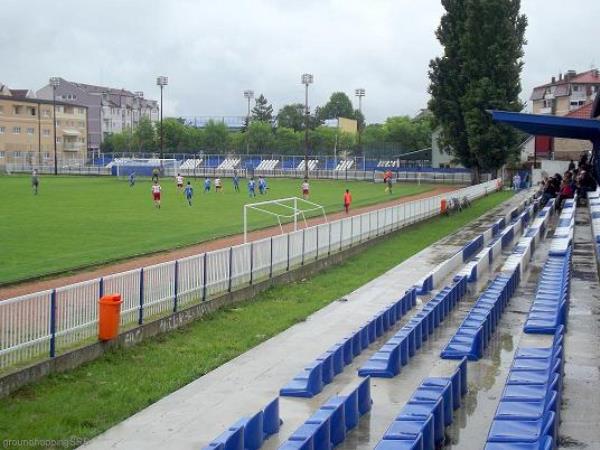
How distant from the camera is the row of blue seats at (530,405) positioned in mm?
8500

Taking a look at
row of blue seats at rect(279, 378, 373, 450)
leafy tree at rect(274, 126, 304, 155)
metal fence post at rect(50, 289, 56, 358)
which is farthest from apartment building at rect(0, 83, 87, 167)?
Answer: row of blue seats at rect(279, 378, 373, 450)

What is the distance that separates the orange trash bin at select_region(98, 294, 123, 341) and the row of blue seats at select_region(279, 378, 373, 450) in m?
4.81

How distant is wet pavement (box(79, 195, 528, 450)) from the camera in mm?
10367

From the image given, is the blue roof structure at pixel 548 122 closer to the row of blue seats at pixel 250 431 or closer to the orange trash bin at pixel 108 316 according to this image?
the orange trash bin at pixel 108 316

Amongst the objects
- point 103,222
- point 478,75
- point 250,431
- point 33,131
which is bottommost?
point 250,431

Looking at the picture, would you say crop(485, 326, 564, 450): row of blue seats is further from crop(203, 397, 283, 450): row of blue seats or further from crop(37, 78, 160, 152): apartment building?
crop(37, 78, 160, 152): apartment building

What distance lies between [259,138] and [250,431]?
117490 millimetres

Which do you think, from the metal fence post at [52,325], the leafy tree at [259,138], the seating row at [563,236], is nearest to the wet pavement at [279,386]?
the metal fence post at [52,325]

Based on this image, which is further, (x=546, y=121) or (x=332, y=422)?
(x=546, y=121)

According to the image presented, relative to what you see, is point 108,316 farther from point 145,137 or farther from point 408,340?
Answer: point 145,137

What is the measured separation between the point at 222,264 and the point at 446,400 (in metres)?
9.16

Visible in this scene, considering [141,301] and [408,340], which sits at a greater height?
[141,301]

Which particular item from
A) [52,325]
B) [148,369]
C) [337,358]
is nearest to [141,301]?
[148,369]

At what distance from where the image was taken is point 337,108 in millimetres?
186250
